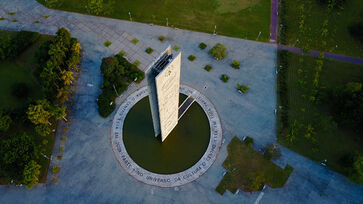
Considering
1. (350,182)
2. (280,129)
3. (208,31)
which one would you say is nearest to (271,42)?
(208,31)

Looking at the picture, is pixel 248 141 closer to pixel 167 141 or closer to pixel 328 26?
pixel 167 141

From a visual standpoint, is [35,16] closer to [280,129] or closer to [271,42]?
[271,42]

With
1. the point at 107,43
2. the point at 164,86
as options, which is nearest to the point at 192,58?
the point at 107,43

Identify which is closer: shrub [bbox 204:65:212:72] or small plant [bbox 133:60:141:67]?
shrub [bbox 204:65:212:72]

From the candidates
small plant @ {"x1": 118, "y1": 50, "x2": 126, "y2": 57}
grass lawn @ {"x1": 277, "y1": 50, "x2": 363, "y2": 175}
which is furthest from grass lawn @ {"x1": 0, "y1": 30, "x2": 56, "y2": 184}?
grass lawn @ {"x1": 277, "y1": 50, "x2": 363, "y2": 175}

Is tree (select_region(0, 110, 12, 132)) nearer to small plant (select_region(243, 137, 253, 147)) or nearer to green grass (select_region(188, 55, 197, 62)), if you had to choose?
green grass (select_region(188, 55, 197, 62))

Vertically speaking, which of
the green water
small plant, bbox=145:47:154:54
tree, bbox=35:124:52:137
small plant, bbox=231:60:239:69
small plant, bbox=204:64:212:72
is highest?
small plant, bbox=145:47:154:54

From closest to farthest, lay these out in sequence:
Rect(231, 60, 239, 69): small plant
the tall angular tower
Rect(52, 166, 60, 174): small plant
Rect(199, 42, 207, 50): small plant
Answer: the tall angular tower, Rect(52, 166, 60, 174): small plant, Rect(231, 60, 239, 69): small plant, Rect(199, 42, 207, 50): small plant
